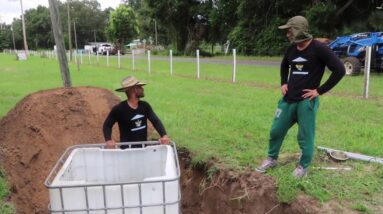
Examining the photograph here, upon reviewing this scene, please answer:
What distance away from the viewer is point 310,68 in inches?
169

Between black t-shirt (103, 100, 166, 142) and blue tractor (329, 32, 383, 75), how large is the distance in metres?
13.1

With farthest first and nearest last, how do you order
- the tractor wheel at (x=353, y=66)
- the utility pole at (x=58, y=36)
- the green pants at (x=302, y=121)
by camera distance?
the tractor wheel at (x=353, y=66) → the utility pole at (x=58, y=36) → the green pants at (x=302, y=121)

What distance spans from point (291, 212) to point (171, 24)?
41975 millimetres

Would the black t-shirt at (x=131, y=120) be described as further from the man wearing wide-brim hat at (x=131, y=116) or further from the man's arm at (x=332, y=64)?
the man's arm at (x=332, y=64)

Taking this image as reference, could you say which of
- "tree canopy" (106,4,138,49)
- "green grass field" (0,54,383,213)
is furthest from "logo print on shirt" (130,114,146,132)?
"tree canopy" (106,4,138,49)

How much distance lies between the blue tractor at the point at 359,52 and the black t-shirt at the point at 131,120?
13122mm

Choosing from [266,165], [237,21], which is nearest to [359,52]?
[266,165]

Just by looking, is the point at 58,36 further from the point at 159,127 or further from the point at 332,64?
the point at 332,64

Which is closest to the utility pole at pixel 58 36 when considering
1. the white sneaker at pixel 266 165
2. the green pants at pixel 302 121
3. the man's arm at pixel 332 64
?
the white sneaker at pixel 266 165

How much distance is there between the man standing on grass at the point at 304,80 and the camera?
4219 mm

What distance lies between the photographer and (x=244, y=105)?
955 centimetres

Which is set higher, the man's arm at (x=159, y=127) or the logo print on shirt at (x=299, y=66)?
the logo print on shirt at (x=299, y=66)

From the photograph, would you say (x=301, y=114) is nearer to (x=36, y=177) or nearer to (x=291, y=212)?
(x=291, y=212)

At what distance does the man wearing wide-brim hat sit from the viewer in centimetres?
452
